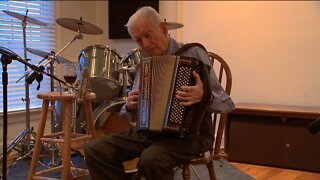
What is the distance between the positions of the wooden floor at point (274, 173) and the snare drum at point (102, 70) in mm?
1248

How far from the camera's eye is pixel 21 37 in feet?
10.7

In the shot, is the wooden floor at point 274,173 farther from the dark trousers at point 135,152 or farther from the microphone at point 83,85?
the microphone at point 83,85

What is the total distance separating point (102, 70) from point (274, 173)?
160cm

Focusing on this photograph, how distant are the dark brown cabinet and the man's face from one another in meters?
1.39

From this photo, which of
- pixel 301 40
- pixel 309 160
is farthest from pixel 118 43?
pixel 309 160

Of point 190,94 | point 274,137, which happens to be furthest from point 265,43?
point 190,94

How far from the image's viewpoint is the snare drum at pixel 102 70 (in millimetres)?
2615

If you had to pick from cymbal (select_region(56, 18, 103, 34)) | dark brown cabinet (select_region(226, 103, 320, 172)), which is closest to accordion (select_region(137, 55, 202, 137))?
cymbal (select_region(56, 18, 103, 34))

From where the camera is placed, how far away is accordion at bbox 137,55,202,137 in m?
1.46

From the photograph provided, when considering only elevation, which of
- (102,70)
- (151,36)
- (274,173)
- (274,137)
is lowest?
(274,173)

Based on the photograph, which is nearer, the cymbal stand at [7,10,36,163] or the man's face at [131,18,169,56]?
the man's face at [131,18,169,56]

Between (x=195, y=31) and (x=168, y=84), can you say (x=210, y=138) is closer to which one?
(x=168, y=84)

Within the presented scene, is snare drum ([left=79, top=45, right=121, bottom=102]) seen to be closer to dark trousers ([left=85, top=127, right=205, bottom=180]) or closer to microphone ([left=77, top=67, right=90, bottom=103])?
microphone ([left=77, top=67, right=90, bottom=103])

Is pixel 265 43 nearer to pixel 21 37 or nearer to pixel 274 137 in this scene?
pixel 274 137
